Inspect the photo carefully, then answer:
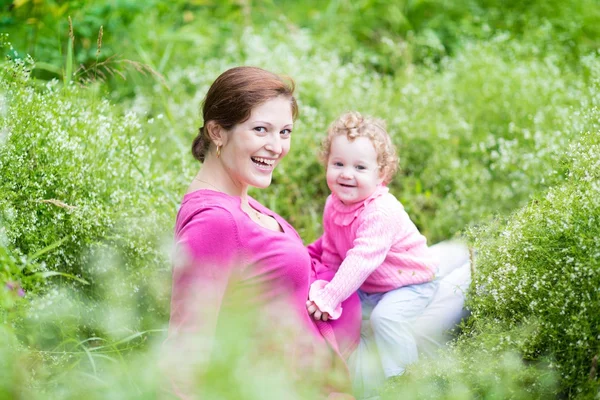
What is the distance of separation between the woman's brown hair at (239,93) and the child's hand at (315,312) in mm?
880

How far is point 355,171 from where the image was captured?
327cm

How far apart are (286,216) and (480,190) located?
150 cm

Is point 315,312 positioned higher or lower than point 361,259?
lower

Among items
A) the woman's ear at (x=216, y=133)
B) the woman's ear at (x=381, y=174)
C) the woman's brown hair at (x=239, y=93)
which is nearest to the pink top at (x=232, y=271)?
the woman's ear at (x=216, y=133)

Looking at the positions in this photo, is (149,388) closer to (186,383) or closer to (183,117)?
(186,383)

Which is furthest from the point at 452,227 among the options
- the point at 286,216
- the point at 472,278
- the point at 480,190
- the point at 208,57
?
the point at 208,57

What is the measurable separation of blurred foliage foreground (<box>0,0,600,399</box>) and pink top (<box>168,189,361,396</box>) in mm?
295

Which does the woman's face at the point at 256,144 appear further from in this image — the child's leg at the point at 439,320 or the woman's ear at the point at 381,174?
the child's leg at the point at 439,320

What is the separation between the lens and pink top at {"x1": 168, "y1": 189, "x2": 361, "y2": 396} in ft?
8.55

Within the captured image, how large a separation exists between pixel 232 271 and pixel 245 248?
0.11 m

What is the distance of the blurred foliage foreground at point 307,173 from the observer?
253cm

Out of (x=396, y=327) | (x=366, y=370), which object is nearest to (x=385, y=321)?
(x=396, y=327)

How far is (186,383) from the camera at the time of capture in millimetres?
2453

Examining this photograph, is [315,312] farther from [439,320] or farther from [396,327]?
[439,320]
